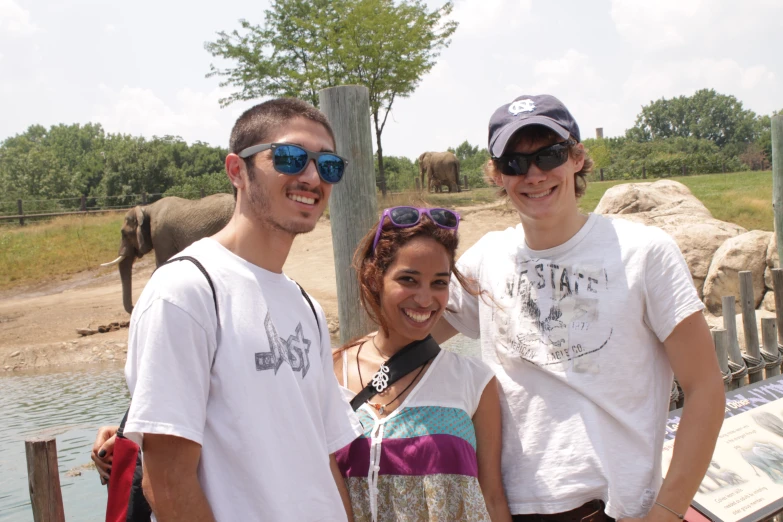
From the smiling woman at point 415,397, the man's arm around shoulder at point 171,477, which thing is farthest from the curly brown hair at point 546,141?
the man's arm around shoulder at point 171,477

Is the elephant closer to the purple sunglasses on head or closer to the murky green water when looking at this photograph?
the murky green water

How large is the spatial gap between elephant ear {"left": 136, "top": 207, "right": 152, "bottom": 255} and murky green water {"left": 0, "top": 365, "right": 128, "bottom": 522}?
4452 millimetres

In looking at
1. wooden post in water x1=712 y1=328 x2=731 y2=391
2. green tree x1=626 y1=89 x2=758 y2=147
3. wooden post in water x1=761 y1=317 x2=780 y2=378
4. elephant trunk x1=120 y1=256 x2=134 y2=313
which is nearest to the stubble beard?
wooden post in water x1=712 y1=328 x2=731 y2=391

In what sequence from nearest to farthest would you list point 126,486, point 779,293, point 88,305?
point 126,486 < point 779,293 < point 88,305

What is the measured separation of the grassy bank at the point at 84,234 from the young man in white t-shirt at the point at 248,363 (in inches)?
644

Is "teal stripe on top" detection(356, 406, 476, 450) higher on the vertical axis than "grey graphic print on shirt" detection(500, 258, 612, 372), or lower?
lower

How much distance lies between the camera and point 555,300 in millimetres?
2221

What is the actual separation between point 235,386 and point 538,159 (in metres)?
1.18

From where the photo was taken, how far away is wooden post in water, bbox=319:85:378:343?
3.37 meters

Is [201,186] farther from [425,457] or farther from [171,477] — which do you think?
[171,477]

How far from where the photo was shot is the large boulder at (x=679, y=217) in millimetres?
10570

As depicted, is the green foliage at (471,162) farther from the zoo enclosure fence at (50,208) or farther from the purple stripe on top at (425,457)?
the purple stripe on top at (425,457)

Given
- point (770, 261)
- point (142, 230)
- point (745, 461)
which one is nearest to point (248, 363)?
point (745, 461)

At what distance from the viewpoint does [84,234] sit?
71.8 ft
